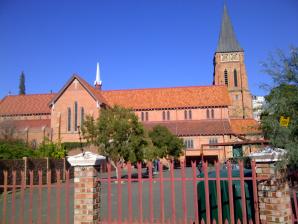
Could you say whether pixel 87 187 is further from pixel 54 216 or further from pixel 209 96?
pixel 209 96

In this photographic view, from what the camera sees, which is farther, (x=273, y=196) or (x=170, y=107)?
(x=170, y=107)

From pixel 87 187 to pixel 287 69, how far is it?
16.5ft

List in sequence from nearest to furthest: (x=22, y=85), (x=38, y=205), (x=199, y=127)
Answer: (x=38, y=205) → (x=199, y=127) → (x=22, y=85)

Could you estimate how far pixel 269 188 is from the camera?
584 centimetres

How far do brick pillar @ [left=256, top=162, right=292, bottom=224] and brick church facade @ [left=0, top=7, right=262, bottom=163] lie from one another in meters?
38.6

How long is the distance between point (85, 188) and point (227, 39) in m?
65.2

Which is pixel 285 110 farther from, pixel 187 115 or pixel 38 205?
pixel 187 115

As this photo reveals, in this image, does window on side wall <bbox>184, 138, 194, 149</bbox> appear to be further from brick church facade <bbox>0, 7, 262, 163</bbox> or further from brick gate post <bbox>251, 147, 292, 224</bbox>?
brick gate post <bbox>251, 147, 292, 224</bbox>

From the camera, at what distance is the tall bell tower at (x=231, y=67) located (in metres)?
65.2

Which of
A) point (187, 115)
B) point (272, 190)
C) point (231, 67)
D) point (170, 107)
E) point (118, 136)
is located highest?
point (231, 67)

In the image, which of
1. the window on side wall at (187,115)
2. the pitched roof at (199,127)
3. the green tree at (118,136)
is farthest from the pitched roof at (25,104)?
the green tree at (118,136)

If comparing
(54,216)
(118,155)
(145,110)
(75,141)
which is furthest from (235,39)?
(54,216)

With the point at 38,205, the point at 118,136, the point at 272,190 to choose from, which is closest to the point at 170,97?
the point at 118,136

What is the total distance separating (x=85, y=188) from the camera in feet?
22.2
